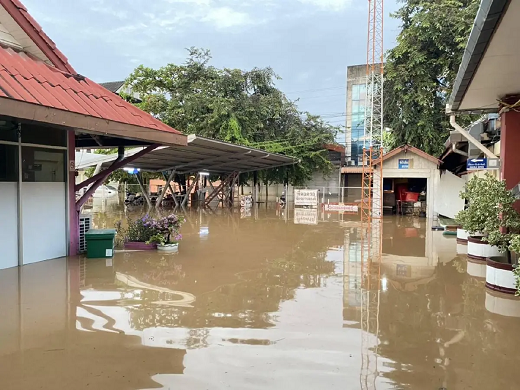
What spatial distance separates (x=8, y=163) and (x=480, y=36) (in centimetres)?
795

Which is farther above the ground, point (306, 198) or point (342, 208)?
point (306, 198)

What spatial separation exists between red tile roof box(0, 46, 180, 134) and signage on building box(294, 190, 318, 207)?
17.1 metres

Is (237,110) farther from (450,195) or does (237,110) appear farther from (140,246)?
(140,246)

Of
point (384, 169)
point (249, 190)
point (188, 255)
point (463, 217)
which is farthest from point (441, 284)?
point (249, 190)

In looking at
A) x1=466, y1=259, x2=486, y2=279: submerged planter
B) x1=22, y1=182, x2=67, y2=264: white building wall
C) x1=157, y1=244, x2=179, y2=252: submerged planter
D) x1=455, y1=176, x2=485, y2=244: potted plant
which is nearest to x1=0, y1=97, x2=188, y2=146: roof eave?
x1=22, y1=182, x2=67, y2=264: white building wall

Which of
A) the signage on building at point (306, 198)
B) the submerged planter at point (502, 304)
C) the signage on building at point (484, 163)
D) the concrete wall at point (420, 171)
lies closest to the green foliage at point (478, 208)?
the submerged planter at point (502, 304)

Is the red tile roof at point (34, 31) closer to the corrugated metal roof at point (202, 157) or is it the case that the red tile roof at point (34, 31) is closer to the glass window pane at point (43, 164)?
the glass window pane at point (43, 164)

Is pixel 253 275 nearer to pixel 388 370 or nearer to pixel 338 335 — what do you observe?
pixel 338 335

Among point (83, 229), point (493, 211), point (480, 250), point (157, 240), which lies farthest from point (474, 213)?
point (83, 229)

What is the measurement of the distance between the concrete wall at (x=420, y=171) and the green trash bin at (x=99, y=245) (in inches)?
590

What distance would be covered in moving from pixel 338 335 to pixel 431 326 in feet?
4.05

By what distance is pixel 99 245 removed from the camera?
8.70m

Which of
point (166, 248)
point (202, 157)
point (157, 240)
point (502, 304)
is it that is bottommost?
point (502, 304)

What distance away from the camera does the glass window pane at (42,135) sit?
787cm
